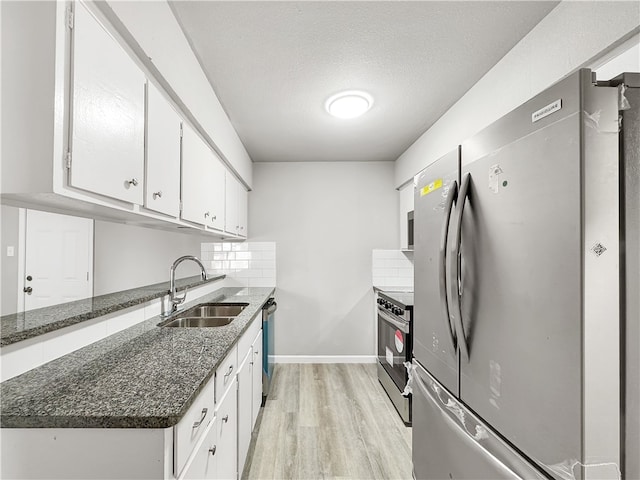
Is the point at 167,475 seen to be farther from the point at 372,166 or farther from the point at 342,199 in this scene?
the point at 372,166

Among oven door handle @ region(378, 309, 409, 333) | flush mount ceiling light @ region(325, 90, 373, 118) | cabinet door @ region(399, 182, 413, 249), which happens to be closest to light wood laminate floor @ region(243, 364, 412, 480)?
oven door handle @ region(378, 309, 409, 333)

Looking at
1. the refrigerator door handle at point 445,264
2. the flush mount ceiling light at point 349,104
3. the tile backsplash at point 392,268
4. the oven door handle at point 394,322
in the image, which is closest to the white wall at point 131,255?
the flush mount ceiling light at point 349,104

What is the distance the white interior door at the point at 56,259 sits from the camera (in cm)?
125

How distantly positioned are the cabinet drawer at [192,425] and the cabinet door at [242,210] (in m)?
2.24

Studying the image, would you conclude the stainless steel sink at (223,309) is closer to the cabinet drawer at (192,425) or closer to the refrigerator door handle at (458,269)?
the cabinet drawer at (192,425)

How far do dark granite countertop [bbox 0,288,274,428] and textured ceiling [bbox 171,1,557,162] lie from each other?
4.96ft

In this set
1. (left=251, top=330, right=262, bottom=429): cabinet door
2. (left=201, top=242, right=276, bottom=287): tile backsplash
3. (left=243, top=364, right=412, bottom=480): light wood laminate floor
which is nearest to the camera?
(left=243, top=364, right=412, bottom=480): light wood laminate floor

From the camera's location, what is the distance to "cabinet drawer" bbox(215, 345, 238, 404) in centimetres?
128

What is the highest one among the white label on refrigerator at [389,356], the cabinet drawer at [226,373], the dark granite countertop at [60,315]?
the dark granite countertop at [60,315]

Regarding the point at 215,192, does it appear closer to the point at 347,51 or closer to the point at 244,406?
the point at 347,51

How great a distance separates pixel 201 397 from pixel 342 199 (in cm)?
304

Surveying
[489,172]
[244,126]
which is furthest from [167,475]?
[244,126]

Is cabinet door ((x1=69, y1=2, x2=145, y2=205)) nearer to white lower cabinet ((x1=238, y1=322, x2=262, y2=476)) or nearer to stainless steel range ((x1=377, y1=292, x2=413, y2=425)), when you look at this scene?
white lower cabinet ((x1=238, y1=322, x2=262, y2=476))

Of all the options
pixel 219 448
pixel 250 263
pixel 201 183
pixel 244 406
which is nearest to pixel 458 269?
pixel 219 448
